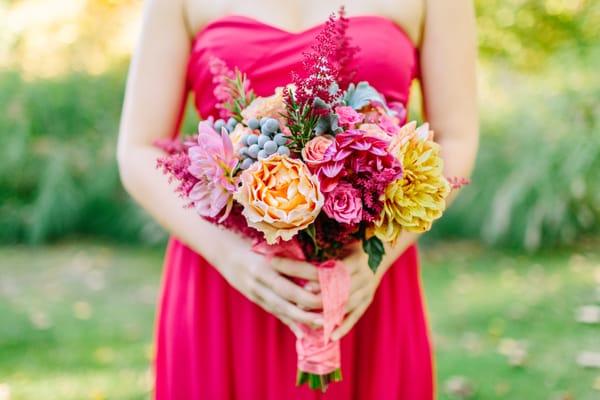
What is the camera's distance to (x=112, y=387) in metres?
4.17

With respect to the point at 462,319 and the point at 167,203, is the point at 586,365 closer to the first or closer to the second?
the point at 462,319

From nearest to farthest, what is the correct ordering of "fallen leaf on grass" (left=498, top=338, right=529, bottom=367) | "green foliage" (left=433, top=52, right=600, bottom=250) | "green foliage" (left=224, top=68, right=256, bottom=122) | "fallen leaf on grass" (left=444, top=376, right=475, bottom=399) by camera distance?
"green foliage" (left=224, top=68, right=256, bottom=122), "fallen leaf on grass" (left=444, top=376, right=475, bottom=399), "fallen leaf on grass" (left=498, top=338, right=529, bottom=367), "green foliage" (left=433, top=52, right=600, bottom=250)

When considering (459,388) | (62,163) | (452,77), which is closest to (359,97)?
(452,77)

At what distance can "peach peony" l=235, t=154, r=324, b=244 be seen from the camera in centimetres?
135

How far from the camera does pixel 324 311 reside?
1.63 m

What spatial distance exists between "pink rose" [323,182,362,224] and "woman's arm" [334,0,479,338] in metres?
0.50

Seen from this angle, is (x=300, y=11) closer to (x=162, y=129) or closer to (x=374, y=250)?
(x=162, y=129)

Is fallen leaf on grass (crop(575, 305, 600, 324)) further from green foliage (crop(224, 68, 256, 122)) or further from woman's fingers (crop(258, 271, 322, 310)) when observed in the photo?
green foliage (crop(224, 68, 256, 122))

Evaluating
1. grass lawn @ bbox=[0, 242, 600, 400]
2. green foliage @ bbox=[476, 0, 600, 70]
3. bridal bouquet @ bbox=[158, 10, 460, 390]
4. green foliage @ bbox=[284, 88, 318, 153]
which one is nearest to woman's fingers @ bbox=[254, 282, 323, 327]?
bridal bouquet @ bbox=[158, 10, 460, 390]

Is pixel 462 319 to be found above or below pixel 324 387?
below

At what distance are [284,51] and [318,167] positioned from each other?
556 mm

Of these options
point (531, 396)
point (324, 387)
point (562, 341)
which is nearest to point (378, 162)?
point (324, 387)

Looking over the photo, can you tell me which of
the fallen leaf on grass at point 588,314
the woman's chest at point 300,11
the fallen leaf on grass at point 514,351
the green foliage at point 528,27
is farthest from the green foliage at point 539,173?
the green foliage at point 528,27

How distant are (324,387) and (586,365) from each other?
10.1ft
